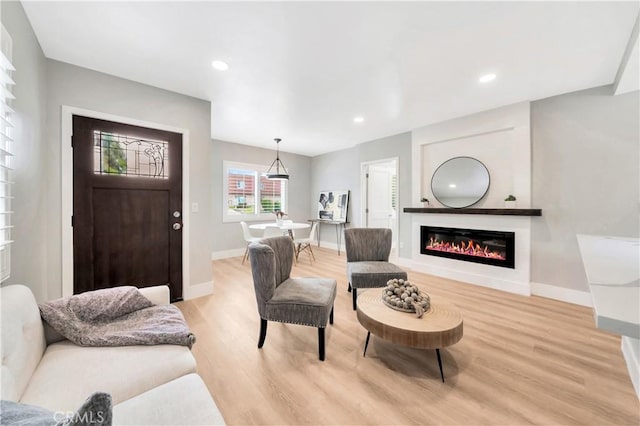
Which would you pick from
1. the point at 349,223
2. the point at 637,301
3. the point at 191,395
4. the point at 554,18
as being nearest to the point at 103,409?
the point at 191,395

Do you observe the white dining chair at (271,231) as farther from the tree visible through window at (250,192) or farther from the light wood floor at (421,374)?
the light wood floor at (421,374)

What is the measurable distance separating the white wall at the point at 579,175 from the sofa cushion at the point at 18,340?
182 inches

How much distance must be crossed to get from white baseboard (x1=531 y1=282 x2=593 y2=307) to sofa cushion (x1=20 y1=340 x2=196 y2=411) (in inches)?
159

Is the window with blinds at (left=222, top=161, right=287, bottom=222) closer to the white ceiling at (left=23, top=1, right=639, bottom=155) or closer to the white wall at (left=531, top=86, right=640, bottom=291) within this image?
the white ceiling at (left=23, top=1, right=639, bottom=155)

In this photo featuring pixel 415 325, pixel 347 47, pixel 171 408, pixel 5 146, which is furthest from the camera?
pixel 347 47

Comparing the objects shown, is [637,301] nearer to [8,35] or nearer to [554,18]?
[554,18]

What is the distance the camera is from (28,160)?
1.85 meters

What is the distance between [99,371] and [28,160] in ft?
5.82

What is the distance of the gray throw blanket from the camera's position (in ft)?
4.30

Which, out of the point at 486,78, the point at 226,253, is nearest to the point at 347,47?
the point at 486,78

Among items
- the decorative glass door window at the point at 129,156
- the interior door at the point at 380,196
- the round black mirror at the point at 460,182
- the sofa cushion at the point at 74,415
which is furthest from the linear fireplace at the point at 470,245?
the sofa cushion at the point at 74,415

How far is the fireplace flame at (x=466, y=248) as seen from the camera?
11.9ft

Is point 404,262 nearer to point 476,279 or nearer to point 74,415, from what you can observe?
point 476,279

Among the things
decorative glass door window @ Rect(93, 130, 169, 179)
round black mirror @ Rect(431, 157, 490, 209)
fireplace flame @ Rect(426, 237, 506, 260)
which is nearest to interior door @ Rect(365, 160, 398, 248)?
round black mirror @ Rect(431, 157, 490, 209)
